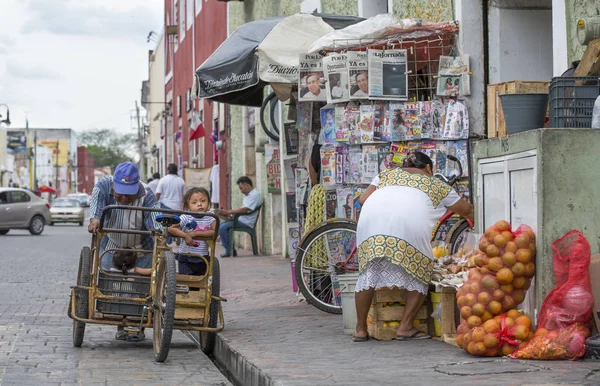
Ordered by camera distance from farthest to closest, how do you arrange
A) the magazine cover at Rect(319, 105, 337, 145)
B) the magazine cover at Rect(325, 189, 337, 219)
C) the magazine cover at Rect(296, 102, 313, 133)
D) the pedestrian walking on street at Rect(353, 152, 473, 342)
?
1. the magazine cover at Rect(296, 102, 313, 133)
2. the magazine cover at Rect(325, 189, 337, 219)
3. the magazine cover at Rect(319, 105, 337, 145)
4. the pedestrian walking on street at Rect(353, 152, 473, 342)

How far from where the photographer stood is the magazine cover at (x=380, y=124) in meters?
10.5

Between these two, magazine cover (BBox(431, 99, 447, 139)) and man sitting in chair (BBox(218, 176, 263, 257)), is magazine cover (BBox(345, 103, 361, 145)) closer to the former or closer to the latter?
magazine cover (BBox(431, 99, 447, 139))

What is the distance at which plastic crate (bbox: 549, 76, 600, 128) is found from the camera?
23.8ft

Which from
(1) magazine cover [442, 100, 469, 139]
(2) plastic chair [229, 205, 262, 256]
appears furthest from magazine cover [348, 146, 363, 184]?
(2) plastic chair [229, 205, 262, 256]

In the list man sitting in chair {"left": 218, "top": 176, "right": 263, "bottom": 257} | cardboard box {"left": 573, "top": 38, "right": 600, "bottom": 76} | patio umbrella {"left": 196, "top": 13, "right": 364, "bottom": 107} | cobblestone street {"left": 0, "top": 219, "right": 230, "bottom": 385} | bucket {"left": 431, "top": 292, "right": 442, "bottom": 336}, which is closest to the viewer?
cobblestone street {"left": 0, "top": 219, "right": 230, "bottom": 385}

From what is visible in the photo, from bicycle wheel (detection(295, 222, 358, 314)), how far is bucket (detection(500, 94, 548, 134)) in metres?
2.41

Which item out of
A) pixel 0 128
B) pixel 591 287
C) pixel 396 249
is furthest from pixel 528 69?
pixel 0 128

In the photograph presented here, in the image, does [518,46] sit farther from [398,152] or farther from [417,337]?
[417,337]

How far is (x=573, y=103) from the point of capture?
7246 mm

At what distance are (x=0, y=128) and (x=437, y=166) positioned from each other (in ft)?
294

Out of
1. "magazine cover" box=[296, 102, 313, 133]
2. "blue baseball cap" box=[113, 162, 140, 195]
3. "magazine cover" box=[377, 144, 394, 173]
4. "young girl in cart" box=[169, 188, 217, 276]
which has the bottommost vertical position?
"young girl in cart" box=[169, 188, 217, 276]

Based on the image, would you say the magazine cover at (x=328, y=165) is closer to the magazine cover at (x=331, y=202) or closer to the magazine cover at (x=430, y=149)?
the magazine cover at (x=331, y=202)

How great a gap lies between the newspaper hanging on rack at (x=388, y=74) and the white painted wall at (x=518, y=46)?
920 millimetres

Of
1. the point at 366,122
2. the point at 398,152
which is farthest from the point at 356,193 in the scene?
the point at 366,122
